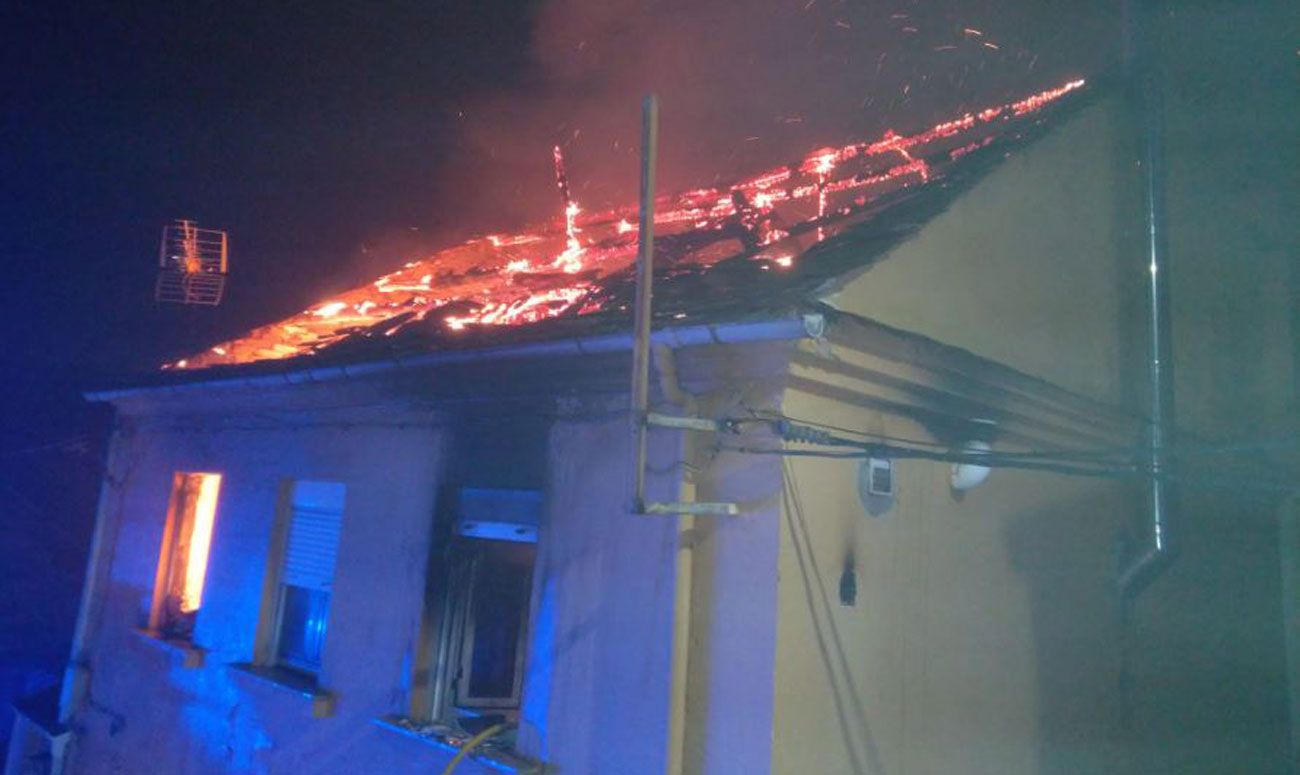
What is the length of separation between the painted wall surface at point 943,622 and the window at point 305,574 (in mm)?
4249

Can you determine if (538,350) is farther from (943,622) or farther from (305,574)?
(305,574)

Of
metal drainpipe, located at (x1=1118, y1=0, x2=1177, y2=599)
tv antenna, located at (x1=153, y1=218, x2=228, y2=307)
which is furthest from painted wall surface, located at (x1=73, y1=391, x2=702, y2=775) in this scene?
metal drainpipe, located at (x1=1118, y1=0, x2=1177, y2=599)

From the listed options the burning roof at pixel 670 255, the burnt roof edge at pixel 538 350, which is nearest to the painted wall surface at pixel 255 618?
the burnt roof edge at pixel 538 350

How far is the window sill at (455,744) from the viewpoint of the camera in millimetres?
4523

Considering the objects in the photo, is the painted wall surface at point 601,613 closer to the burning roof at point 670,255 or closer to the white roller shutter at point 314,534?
the burning roof at point 670,255

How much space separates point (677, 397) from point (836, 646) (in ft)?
5.31

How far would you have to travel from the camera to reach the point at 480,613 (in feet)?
18.5

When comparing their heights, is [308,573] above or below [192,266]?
below

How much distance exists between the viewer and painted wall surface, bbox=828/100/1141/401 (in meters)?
4.76

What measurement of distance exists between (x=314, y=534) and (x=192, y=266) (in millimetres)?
7398

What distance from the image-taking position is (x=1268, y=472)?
6844mm

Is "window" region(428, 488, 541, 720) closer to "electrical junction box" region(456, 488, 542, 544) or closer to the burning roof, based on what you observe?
"electrical junction box" region(456, 488, 542, 544)

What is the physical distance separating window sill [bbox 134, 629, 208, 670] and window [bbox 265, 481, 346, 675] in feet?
2.86

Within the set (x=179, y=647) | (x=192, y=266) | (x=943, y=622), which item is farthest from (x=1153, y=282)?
(x=192, y=266)
